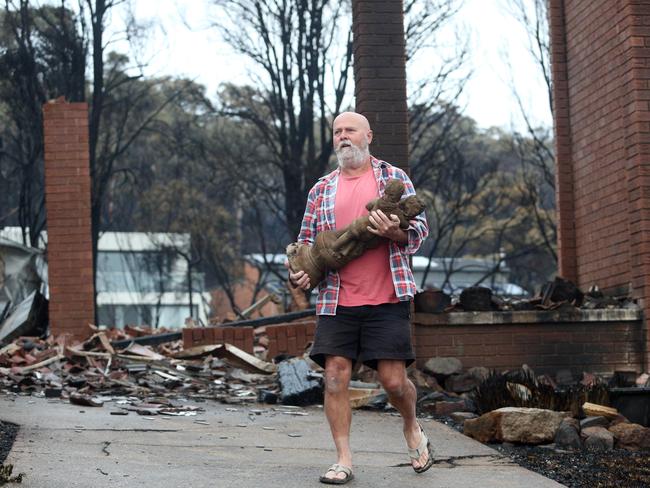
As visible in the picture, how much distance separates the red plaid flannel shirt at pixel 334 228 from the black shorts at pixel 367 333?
0.24 feet

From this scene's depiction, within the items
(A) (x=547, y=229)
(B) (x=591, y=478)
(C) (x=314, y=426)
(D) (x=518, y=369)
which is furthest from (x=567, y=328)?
(A) (x=547, y=229)

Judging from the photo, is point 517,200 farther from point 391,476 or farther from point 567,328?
point 391,476

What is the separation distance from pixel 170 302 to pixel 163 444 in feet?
140

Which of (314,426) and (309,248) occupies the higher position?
(309,248)

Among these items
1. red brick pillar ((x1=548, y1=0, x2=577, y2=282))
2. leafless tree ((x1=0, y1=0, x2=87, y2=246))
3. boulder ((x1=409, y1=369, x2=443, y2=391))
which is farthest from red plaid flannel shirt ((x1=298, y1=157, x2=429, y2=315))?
leafless tree ((x1=0, y1=0, x2=87, y2=246))

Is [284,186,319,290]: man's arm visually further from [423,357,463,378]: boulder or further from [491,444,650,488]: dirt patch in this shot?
[423,357,463,378]: boulder

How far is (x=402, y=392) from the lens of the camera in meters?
5.82

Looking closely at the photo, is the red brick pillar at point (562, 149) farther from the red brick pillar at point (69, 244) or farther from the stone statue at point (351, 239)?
the stone statue at point (351, 239)

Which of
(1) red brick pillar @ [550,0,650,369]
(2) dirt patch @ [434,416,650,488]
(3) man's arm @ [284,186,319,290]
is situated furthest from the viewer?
(1) red brick pillar @ [550,0,650,369]

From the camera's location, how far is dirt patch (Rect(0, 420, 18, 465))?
241 inches

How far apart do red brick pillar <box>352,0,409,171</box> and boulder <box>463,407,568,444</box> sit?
11.5 feet

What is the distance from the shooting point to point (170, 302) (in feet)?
161

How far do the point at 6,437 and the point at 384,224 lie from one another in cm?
287

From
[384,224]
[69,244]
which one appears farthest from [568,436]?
[69,244]
